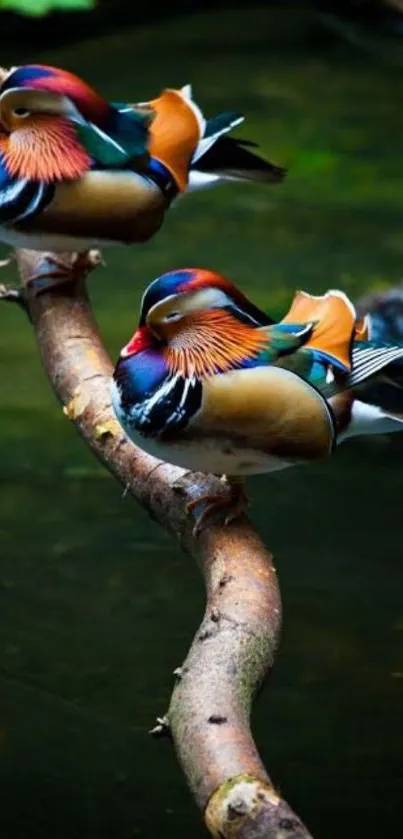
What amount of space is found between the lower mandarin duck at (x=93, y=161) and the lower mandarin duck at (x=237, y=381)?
40 cm

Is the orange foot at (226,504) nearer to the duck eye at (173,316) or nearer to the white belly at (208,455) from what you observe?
the white belly at (208,455)

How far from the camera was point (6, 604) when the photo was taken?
2059 mm

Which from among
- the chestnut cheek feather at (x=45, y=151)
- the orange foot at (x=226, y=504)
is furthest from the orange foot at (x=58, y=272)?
the orange foot at (x=226, y=504)

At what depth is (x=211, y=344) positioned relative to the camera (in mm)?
1148

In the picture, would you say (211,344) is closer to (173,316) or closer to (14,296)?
(173,316)

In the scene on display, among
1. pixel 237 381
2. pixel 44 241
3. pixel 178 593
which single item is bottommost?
pixel 178 593

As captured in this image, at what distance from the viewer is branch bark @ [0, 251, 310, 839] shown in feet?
2.70

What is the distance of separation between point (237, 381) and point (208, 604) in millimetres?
178

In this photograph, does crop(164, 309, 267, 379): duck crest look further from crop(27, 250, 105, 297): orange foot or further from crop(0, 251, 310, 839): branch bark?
crop(27, 250, 105, 297): orange foot

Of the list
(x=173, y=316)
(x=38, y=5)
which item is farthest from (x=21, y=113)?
(x=38, y=5)

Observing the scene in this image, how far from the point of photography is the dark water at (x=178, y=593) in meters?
1.70

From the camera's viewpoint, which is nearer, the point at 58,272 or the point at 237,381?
the point at 237,381

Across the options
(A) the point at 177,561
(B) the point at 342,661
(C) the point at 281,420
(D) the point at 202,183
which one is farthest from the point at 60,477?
(C) the point at 281,420

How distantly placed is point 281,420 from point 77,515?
1.20 metres
